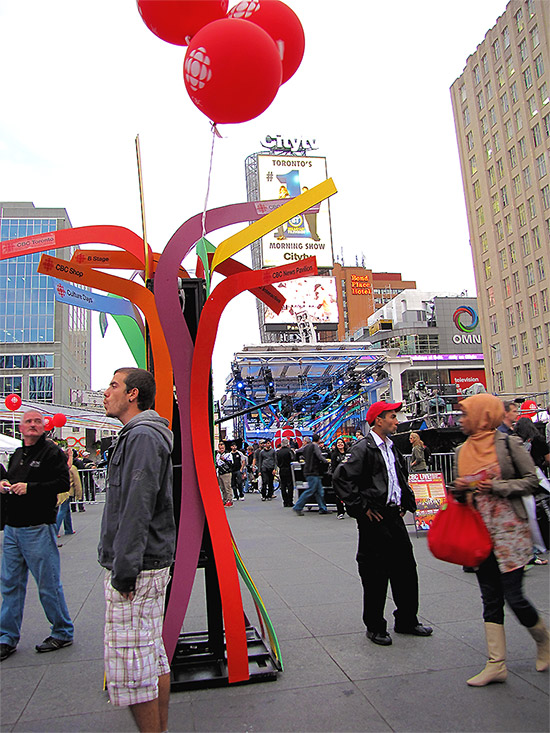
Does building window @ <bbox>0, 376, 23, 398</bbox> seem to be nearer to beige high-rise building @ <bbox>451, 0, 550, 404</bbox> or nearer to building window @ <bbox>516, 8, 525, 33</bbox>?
beige high-rise building @ <bbox>451, 0, 550, 404</bbox>

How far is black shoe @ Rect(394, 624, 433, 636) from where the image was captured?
158 inches

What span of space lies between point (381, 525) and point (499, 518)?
106cm

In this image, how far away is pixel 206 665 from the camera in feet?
11.4

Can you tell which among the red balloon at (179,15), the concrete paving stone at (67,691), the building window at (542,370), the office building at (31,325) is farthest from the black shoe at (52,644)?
the office building at (31,325)

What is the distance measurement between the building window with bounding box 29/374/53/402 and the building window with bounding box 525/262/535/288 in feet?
181

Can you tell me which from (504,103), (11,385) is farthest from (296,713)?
(11,385)

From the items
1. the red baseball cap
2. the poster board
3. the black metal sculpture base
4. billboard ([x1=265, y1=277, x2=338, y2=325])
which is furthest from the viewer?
billboard ([x1=265, y1=277, x2=338, y2=325])

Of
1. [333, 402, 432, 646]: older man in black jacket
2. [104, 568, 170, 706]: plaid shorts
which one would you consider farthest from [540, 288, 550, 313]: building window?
[104, 568, 170, 706]: plaid shorts

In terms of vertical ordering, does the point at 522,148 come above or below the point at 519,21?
below

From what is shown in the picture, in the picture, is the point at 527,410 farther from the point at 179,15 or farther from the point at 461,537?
the point at 179,15

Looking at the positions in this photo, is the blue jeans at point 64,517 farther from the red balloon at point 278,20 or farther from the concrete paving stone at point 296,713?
the red balloon at point 278,20

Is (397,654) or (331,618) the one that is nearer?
(397,654)

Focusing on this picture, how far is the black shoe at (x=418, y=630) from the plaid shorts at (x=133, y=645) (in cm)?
225

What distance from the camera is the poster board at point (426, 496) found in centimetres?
854
